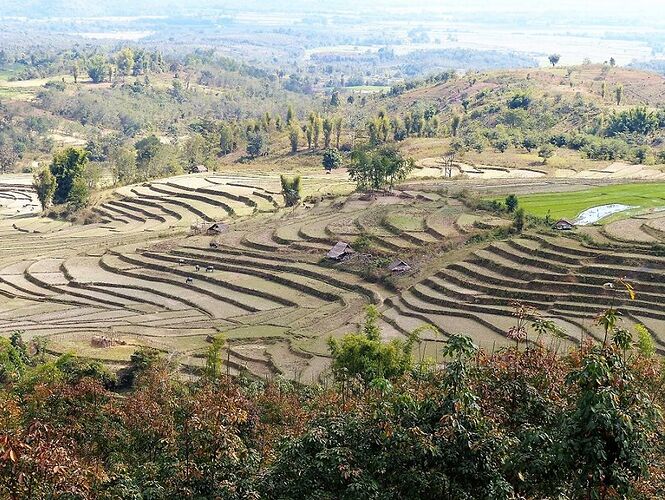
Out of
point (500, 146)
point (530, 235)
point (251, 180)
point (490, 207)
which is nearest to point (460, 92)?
point (500, 146)

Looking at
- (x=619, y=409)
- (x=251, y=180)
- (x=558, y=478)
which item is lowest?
(x=251, y=180)

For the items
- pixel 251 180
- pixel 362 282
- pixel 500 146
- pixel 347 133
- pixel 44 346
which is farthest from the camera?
pixel 347 133

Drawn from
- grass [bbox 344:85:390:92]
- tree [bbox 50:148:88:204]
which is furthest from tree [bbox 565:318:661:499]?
grass [bbox 344:85:390:92]

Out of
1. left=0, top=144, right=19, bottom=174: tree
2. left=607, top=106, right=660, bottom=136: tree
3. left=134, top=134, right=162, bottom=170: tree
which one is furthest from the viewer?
left=0, top=144, right=19, bottom=174: tree

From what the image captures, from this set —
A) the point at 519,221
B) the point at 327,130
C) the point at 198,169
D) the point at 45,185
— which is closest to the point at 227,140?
the point at 327,130

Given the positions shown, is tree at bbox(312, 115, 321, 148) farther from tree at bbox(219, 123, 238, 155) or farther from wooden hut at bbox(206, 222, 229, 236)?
wooden hut at bbox(206, 222, 229, 236)

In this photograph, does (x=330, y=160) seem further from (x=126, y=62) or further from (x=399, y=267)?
(x=126, y=62)

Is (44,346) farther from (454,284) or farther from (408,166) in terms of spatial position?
(408,166)
